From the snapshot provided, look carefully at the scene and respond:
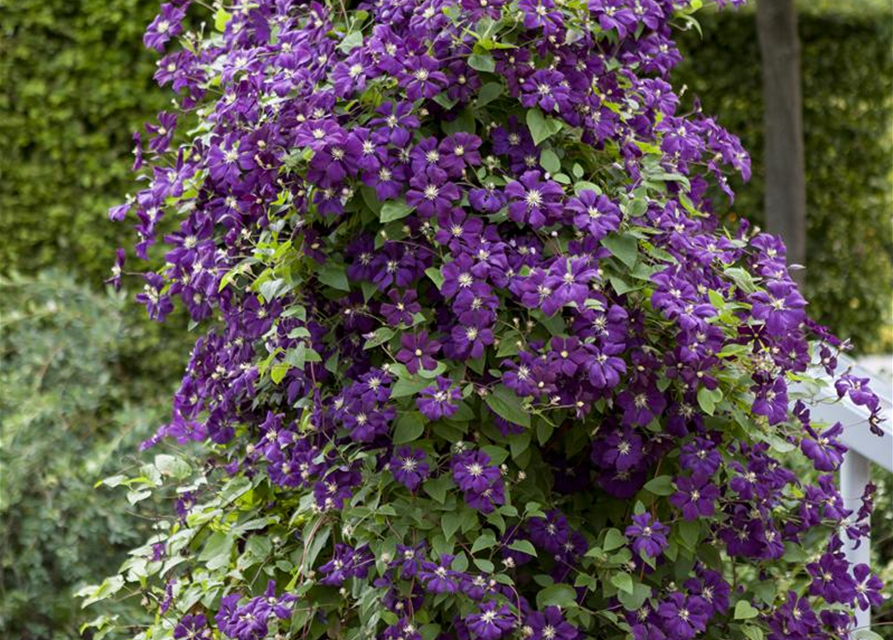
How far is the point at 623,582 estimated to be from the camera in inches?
70.1

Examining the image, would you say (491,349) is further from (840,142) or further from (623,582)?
(840,142)

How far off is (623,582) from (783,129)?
346 centimetres

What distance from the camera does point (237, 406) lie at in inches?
81.9

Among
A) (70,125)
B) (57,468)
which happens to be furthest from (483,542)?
(70,125)

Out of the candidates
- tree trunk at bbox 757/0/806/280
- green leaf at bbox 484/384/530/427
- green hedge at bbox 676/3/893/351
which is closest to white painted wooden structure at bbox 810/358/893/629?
green leaf at bbox 484/384/530/427

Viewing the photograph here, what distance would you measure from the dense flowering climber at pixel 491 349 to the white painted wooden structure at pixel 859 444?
13 centimetres

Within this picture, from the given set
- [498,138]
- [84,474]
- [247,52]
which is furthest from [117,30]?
[498,138]

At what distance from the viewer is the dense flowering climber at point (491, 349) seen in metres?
1.76

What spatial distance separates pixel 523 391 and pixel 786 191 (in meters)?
3.37

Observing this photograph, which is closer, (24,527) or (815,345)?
(815,345)

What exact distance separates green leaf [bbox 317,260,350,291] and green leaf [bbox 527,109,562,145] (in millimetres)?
342

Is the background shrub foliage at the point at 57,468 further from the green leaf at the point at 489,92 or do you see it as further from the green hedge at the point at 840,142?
the green hedge at the point at 840,142

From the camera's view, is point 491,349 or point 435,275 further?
point 491,349

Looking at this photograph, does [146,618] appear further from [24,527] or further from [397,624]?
[397,624]
